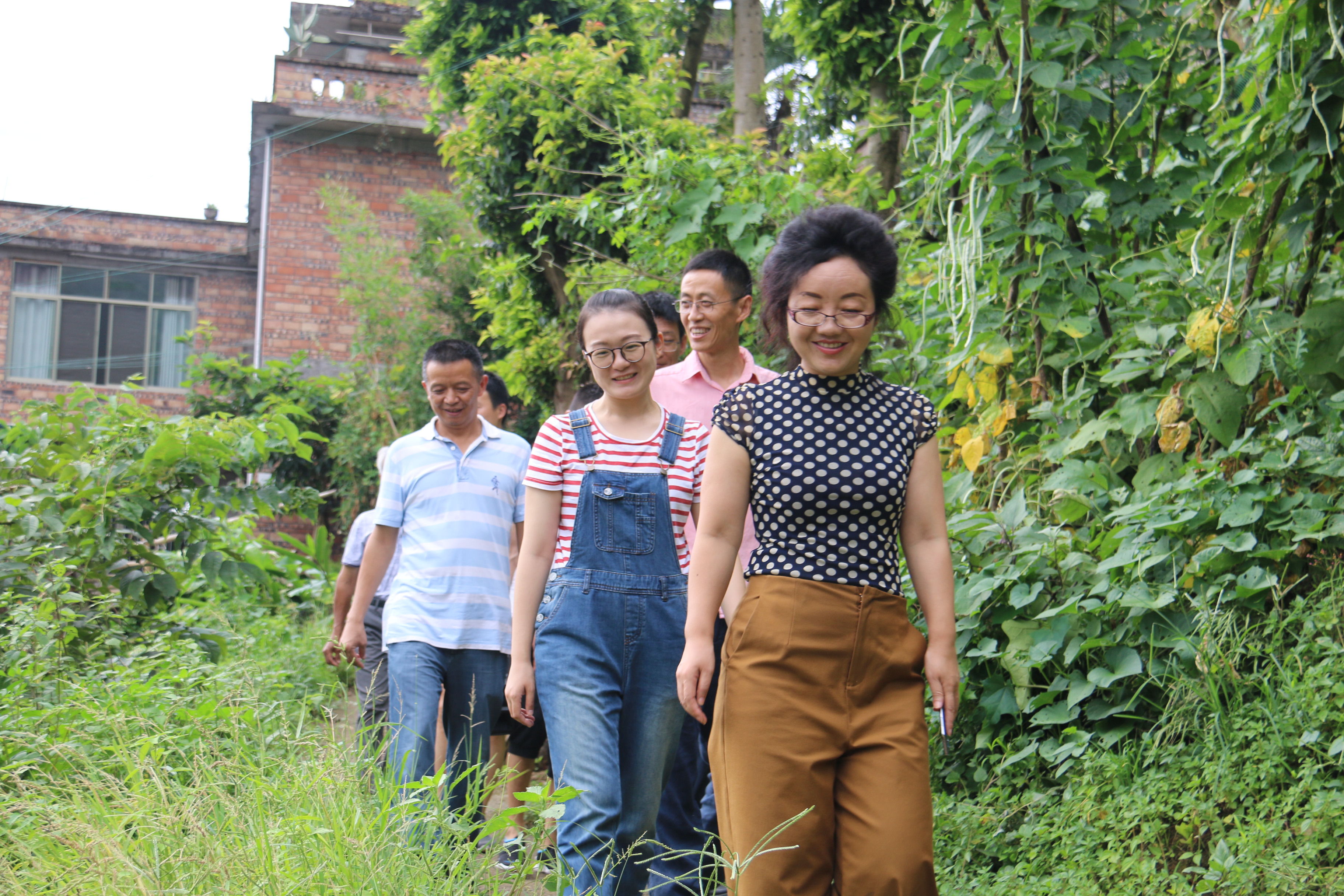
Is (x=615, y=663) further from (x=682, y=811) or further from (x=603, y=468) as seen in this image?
(x=682, y=811)

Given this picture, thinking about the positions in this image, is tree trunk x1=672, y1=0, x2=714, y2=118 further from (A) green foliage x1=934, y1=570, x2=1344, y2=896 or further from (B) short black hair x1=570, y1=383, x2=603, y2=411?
(A) green foliage x1=934, y1=570, x2=1344, y2=896

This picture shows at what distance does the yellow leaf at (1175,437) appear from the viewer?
371 centimetres

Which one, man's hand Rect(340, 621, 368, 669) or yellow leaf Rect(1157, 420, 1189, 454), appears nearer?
yellow leaf Rect(1157, 420, 1189, 454)

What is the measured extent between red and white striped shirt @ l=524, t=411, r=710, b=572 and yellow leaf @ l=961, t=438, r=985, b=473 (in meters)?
1.45

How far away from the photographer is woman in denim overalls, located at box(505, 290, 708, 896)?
8.91 feet

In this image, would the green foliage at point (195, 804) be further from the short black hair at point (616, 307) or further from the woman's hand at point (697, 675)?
the short black hair at point (616, 307)

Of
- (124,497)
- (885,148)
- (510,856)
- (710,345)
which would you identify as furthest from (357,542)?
(885,148)

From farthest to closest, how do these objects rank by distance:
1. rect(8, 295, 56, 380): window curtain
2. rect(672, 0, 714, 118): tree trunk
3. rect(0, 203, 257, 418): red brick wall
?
rect(8, 295, 56, 380): window curtain → rect(0, 203, 257, 418): red brick wall → rect(672, 0, 714, 118): tree trunk

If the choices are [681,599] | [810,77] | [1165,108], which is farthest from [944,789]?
[810,77]

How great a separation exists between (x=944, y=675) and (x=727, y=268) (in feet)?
6.03

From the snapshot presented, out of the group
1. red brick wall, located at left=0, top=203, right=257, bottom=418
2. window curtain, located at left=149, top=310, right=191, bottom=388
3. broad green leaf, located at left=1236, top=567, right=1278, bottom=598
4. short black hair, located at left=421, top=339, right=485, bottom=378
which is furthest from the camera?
window curtain, located at left=149, top=310, right=191, bottom=388

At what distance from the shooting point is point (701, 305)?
379 cm

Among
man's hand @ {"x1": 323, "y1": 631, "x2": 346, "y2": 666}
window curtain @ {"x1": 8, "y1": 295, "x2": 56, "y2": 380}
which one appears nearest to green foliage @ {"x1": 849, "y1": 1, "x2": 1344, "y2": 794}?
man's hand @ {"x1": 323, "y1": 631, "x2": 346, "y2": 666}

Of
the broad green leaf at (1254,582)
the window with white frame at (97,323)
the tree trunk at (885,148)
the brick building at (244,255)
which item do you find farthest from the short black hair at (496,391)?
the window with white frame at (97,323)
